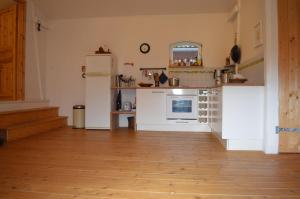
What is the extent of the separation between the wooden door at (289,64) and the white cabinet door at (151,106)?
83.2 inches

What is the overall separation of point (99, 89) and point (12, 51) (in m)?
1.92

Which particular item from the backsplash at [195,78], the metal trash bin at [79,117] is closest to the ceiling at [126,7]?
the backsplash at [195,78]

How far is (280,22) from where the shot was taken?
2627 millimetres

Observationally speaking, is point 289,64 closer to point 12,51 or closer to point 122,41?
point 122,41

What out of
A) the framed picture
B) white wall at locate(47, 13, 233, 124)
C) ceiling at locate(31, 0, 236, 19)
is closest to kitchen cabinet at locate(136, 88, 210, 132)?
white wall at locate(47, 13, 233, 124)

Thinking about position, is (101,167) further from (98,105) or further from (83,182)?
(98,105)

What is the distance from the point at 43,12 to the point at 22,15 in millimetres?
602

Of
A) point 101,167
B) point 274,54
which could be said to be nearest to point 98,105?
point 101,167

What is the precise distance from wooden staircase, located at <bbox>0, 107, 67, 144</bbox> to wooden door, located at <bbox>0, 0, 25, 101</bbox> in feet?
1.62

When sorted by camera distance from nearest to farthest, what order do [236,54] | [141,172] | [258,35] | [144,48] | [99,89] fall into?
[141,172] → [258,35] → [236,54] → [99,89] → [144,48]

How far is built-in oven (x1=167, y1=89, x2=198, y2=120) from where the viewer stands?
4250mm

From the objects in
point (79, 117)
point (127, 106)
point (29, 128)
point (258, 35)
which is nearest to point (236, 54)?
point (258, 35)

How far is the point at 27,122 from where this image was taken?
158 inches

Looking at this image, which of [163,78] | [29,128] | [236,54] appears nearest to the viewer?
[29,128]
